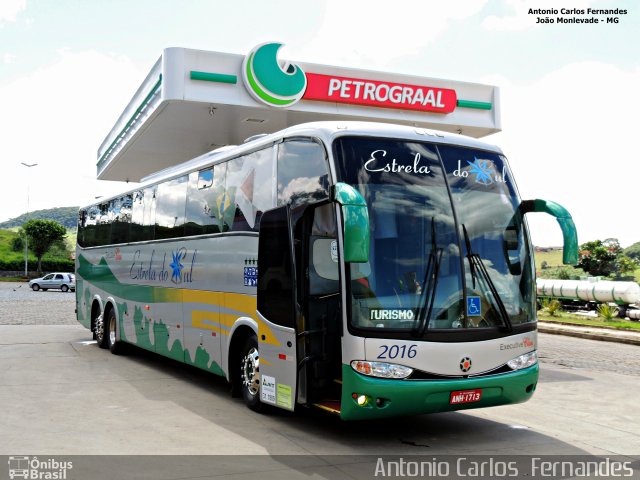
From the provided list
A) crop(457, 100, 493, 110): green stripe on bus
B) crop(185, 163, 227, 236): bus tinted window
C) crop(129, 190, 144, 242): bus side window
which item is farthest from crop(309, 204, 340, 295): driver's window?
crop(457, 100, 493, 110): green stripe on bus

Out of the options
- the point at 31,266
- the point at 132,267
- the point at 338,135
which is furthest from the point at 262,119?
the point at 31,266

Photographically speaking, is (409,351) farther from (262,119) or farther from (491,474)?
(262,119)

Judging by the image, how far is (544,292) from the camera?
127 ft

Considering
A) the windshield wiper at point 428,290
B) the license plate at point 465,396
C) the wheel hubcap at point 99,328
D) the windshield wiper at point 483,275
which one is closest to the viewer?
the windshield wiper at point 428,290

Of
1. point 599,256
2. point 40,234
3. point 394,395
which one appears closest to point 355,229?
point 394,395

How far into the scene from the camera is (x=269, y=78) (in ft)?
58.6

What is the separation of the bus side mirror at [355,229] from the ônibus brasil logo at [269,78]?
11.1 metres

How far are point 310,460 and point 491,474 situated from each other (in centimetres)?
170

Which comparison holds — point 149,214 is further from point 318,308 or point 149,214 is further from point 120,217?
point 318,308

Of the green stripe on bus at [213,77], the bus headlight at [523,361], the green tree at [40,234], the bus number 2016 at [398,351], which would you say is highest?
the green stripe on bus at [213,77]

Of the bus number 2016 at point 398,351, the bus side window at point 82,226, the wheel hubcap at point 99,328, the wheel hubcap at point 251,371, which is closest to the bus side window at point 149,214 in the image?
the wheel hubcap at point 99,328

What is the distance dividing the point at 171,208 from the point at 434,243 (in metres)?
6.29

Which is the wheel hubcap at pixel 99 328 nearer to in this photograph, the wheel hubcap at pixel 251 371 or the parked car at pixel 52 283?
the wheel hubcap at pixel 251 371

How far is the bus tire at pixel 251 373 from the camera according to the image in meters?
9.66
